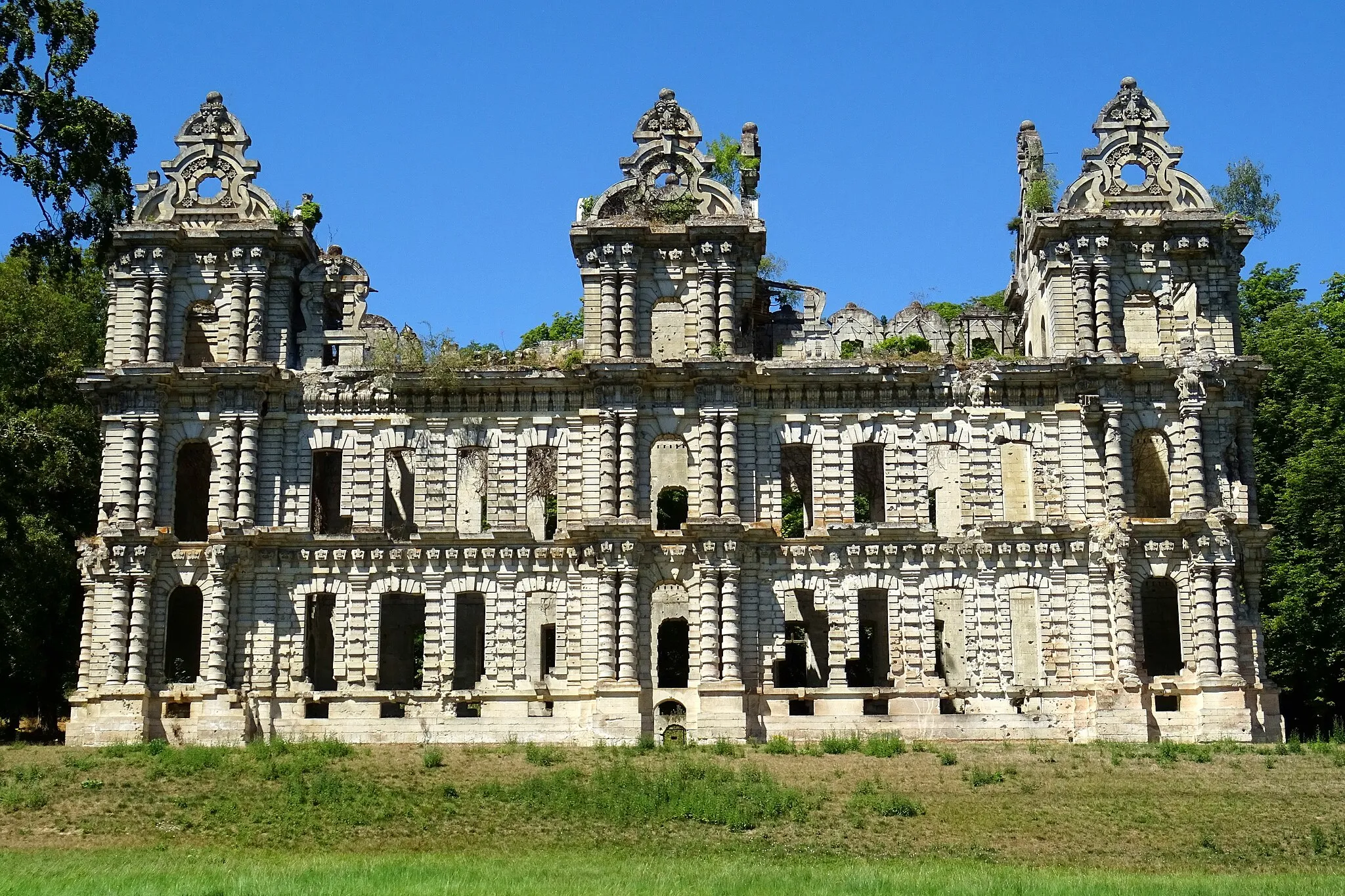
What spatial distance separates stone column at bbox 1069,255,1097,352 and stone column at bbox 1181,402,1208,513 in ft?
8.97

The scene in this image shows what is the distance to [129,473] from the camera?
37906 millimetres

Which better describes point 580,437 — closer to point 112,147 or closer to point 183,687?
point 183,687

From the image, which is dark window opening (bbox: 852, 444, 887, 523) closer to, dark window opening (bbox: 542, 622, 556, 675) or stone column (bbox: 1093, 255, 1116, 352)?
stone column (bbox: 1093, 255, 1116, 352)

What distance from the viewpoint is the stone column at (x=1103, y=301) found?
126ft

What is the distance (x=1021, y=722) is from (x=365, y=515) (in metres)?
16.2

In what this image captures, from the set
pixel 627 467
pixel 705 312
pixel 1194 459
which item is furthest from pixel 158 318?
pixel 1194 459

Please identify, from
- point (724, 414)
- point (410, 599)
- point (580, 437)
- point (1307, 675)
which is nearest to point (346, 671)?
point (410, 599)

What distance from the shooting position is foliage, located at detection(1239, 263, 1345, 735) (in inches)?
1578

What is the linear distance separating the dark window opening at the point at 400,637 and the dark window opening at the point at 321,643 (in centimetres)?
133

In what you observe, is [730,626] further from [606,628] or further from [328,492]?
[328,492]

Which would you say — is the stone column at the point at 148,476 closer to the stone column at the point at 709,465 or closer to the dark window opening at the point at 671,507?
the stone column at the point at 709,465

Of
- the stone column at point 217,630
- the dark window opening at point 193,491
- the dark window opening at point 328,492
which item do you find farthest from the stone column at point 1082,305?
the dark window opening at point 193,491

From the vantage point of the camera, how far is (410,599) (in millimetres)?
40906

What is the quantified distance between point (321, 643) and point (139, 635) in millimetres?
5164
